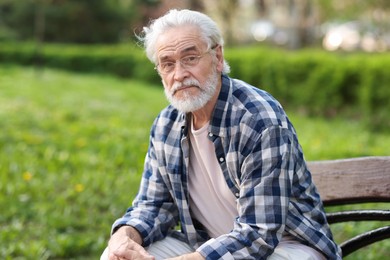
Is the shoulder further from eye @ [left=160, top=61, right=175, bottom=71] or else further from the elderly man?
eye @ [left=160, top=61, right=175, bottom=71]

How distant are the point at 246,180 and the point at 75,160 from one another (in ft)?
13.5

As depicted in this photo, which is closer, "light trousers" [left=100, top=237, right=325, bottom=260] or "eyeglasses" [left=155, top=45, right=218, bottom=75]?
"light trousers" [left=100, top=237, right=325, bottom=260]

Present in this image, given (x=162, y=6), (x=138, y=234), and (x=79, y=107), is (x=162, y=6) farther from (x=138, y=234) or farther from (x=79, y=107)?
(x=138, y=234)

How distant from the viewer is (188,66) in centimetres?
255

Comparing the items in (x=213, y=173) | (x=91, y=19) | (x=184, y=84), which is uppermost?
(x=91, y=19)

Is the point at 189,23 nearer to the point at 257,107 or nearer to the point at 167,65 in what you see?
the point at 167,65

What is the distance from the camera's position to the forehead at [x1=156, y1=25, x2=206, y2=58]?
8.25 feet

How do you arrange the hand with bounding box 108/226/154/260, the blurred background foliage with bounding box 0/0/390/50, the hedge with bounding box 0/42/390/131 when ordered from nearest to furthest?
the hand with bounding box 108/226/154/260
the hedge with bounding box 0/42/390/131
the blurred background foliage with bounding box 0/0/390/50

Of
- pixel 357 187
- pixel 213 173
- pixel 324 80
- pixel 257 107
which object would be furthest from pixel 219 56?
pixel 324 80

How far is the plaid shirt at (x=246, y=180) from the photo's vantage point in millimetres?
2314

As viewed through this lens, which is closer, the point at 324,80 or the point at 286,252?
the point at 286,252

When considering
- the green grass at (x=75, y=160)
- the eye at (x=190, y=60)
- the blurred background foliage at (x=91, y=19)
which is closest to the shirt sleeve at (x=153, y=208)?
the eye at (x=190, y=60)

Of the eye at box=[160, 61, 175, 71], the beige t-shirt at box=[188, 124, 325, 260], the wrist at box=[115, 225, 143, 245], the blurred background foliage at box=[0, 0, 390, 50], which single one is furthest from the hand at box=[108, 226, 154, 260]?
the blurred background foliage at box=[0, 0, 390, 50]

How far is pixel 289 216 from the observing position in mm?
2414
